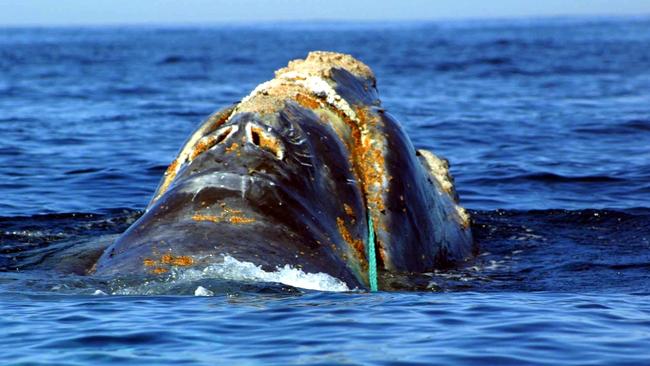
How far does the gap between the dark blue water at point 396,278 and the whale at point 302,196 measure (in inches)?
7.0

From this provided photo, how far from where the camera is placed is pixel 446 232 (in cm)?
809

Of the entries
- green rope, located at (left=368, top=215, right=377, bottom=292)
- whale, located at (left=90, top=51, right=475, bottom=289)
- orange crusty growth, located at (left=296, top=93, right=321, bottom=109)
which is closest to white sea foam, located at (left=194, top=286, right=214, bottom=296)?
whale, located at (left=90, top=51, right=475, bottom=289)

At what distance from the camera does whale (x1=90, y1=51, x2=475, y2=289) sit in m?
6.26

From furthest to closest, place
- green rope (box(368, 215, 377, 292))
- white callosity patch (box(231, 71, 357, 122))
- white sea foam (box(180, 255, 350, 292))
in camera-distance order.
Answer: white callosity patch (box(231, 71, 357, 122))
green rope (box(368, 215, 377, 292))
white sea foam (box(180, 255, 350, 292))

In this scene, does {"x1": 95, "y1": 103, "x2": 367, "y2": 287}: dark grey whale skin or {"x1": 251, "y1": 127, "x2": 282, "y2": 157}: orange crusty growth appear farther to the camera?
{"x1": 251, "y1": 127, "x2": 282, "y2": 157}: orange crusty growth

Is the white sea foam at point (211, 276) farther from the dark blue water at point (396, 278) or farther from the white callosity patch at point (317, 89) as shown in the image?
the white callosity patch at point (317, 89)

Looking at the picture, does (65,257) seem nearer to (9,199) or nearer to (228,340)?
(228,340)

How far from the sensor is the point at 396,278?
23.1 feet

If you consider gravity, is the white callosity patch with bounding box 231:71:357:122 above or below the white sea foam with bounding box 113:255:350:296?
above

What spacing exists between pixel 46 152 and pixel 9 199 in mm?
3559

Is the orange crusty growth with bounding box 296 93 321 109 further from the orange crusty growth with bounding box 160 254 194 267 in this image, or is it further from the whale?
the orange crusty growth with bounding box 160 254 194 267

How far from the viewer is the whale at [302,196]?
6.26m

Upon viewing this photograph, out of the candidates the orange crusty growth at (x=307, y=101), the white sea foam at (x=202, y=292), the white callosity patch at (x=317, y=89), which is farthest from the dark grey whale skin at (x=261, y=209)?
the white callosity patch at (x=317, y=89)

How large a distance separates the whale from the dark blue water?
18cm
